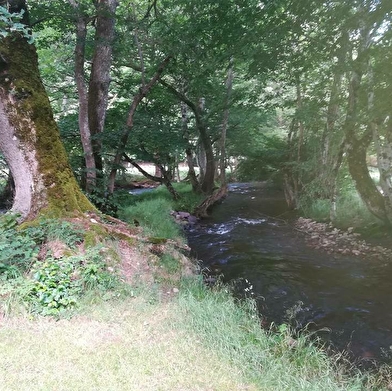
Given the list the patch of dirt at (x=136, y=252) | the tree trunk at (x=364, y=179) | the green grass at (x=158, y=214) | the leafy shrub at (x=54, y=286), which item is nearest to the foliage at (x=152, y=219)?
the green grass at (x=158, y=214)

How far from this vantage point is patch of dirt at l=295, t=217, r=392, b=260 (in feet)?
24.1

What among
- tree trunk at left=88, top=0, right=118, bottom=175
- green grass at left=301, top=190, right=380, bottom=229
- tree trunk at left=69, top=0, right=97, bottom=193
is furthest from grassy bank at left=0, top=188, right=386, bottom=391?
green grass at left=301, top=190, right=380, bottom=229

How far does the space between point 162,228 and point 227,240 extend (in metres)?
→ 1.95

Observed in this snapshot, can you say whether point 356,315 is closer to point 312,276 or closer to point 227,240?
point 312,276

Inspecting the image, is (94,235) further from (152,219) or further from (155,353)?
(152,219)

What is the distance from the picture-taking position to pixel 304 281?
19.7ft

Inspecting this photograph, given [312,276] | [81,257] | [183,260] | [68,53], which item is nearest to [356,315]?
[312,276]

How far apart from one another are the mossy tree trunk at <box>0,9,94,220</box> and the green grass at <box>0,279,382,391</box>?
6.98 ft

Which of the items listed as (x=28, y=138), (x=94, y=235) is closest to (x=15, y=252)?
(x=94, y=235)

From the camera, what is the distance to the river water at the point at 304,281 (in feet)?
14.1

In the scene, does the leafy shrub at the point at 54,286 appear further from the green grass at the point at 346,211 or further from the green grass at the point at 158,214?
the green grass at the point at 346,211

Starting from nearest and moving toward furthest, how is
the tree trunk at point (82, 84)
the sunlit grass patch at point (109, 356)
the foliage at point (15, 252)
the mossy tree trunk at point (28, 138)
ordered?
the sunlit grass patch at point (109, 356)
the foliage at point (15, 252)
the mossy tree trunk at point (28, 138)
the tree trunk at point (82, 84)

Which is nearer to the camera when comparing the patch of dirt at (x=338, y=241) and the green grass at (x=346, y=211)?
the patch of dirt at (x=338, y=241)

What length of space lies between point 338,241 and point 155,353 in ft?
22.8
